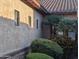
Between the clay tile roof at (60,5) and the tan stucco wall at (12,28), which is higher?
the clay tile roof at (60,5)

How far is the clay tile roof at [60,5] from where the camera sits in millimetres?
24106

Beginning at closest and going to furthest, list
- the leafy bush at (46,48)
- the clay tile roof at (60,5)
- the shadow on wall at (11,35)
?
the shadow on wall at (11,35) < the leafy bush at (46,48) < the clay tile roof at (60,5)

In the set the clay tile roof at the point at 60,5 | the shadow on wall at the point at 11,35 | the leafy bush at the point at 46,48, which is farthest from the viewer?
the clay tile roof at the point at 60,5

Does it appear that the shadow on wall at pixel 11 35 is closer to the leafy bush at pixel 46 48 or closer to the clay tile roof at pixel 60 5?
the leafy bush at pixel 46 48

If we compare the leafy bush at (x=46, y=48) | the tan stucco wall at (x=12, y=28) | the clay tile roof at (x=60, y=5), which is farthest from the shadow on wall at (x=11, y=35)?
the clay tile roof at (x=60, y=5)

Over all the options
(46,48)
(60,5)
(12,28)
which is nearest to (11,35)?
(12,28)

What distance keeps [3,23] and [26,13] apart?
513 centimetres

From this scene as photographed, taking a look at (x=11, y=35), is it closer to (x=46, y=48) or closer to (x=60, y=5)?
(x=46, y=48)

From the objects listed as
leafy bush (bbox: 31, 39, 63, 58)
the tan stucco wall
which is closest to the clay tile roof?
the tan stucco wall

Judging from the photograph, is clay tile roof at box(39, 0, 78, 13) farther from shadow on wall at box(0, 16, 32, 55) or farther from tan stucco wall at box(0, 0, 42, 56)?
shadow on wall at box(0, 16, 32, 55)

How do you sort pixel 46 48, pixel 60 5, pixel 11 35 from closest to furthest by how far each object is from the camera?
pixel 11 35 → pixel 46 48 → pixel 60 5

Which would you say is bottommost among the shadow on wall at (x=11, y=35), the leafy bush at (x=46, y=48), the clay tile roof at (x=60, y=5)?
the leafy bush at (x=46, y=48)

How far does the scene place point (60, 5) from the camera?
25750mm

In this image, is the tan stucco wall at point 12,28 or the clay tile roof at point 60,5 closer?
the tan stucco wall at point 12,28
